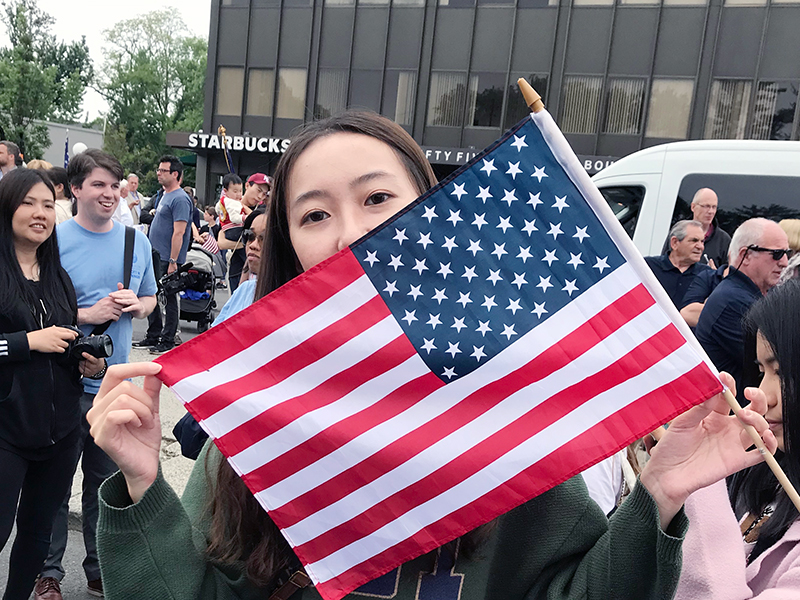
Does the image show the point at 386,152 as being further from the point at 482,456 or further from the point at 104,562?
the point at 104,562

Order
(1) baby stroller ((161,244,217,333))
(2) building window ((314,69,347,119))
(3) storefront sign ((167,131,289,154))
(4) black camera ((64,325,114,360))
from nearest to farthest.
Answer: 1. (4) black camera ((64,325,114,360))
2. (1) baby stroller ((161,244,217,333))
3. (2) building window ((314,69,347,119))
4. (3) storefront sign ((167,131,289,154))

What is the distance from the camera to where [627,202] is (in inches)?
301

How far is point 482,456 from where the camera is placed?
1621 millimetres

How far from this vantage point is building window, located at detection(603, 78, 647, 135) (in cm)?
2172

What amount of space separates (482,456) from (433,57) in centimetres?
2330

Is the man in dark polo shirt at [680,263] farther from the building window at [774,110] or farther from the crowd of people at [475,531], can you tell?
the building window at [774,110]

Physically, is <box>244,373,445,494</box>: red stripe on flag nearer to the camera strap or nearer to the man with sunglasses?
the camera strap

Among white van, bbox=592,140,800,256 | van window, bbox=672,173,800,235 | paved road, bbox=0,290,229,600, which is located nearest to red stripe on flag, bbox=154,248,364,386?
paved road, bbox=0,290,229,600

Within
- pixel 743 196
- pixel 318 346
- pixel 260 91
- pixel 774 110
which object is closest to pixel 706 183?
pixel 743 196

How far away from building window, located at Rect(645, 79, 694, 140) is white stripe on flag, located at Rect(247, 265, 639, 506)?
71.3 feet

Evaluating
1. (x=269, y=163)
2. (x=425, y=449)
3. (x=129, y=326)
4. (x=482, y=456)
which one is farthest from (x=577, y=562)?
(x=269, y=163)

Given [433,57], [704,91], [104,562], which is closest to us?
[104,562]

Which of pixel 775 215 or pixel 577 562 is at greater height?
pixel 775 215

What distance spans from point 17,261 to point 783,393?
323 cm
